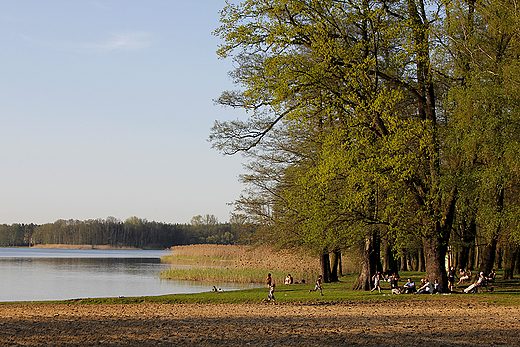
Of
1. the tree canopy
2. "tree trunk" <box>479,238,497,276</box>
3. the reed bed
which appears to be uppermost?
the tree canopy

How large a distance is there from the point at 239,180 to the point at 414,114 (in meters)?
11.9

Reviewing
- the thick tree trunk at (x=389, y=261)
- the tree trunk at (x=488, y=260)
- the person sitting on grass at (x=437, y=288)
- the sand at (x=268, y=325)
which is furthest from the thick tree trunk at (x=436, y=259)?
the thick tree trunk at (x=389, y=261)

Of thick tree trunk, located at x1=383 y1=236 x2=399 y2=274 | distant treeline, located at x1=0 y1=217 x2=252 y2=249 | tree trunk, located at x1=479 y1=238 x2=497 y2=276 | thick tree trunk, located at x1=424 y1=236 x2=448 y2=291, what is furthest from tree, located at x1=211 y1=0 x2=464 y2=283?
distant treeline, located at x1=0 y1=217 x2=252 y2=249

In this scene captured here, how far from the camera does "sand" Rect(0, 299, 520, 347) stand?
411 inches

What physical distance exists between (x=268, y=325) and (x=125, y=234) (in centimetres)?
16273

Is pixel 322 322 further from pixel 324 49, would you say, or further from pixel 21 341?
pixel 324 49

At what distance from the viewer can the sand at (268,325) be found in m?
10.4

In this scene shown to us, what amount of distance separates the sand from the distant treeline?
139878 mm

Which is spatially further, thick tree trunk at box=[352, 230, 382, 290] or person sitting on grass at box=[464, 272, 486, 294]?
thick tree trunk at box=[352, 230, 382, 290]

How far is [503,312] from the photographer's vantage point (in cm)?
1543

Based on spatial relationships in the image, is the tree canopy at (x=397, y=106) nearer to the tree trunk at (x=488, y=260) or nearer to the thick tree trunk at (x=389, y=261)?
the tree trunk at (x=488, y=260)

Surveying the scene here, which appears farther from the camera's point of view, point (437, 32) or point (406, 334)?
point (437, 32)

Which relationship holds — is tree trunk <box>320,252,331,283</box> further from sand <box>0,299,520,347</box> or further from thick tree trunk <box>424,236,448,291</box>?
sand <box>0,299,520,347</box>

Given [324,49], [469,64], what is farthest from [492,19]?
[324,49]
